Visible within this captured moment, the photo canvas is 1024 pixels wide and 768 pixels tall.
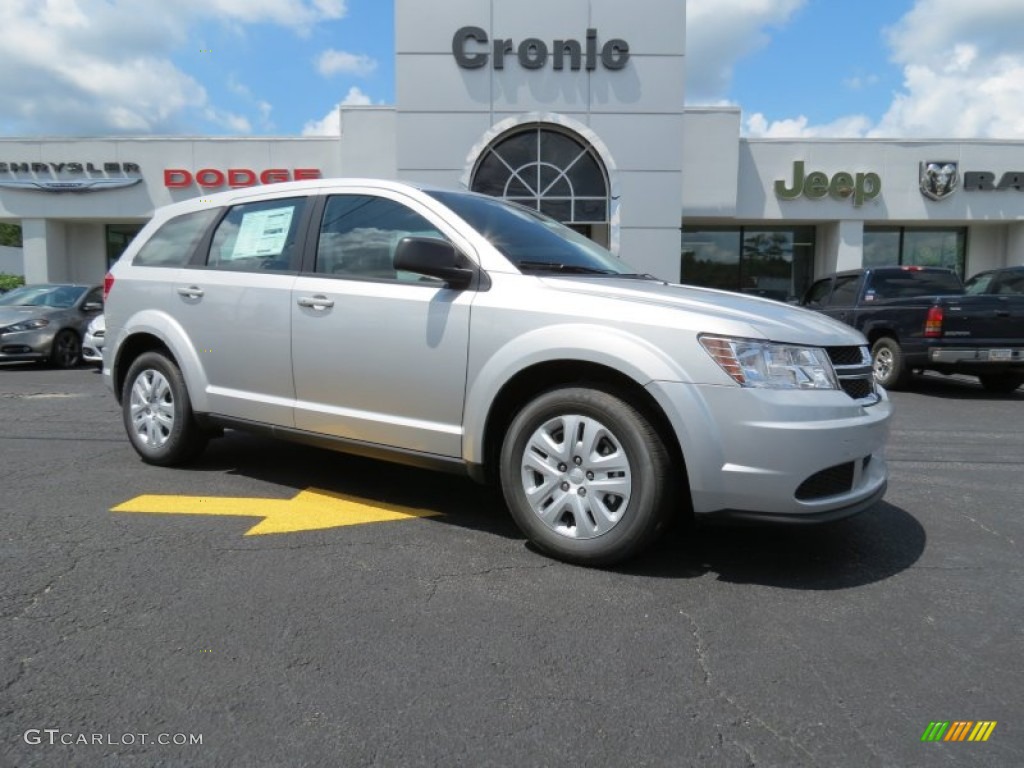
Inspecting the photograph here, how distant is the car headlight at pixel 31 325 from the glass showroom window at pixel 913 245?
22.2 metres

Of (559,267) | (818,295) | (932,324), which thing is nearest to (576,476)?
(559,267)

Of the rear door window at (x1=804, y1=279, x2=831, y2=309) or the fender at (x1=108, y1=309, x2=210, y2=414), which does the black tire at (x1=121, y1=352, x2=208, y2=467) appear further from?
the rear door window at (x1=804, y1=279, x2=831, y2=309)

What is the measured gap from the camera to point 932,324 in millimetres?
9422

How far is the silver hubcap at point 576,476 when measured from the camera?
10.5 ft

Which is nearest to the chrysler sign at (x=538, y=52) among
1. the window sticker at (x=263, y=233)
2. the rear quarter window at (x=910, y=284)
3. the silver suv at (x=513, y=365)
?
the rear quarter window at (x=910, y=284)

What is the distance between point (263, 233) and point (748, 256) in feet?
69.5

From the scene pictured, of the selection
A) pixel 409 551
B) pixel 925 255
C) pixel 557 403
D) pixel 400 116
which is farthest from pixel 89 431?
pixel 925 255

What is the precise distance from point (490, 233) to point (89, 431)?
4.64 metres

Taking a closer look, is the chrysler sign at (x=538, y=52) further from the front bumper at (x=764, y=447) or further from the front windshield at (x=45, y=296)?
the front bumper at (x=764, y=447)

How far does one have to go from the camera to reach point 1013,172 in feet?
71.5

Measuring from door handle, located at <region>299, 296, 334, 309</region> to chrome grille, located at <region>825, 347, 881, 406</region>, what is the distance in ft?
8.36

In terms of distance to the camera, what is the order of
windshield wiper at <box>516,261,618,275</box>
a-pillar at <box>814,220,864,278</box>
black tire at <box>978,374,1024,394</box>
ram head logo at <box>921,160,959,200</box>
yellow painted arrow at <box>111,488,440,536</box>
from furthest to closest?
a-pillar at <box>814,220,864,278</box> < ram head logo at <box>921,160,959,200</box> < black tire at <box>978,374,1024,394</box> < yellow painted arrow at <box>111,488,440,536</box> < windshield wiper at <box>516,261,618,275</box>

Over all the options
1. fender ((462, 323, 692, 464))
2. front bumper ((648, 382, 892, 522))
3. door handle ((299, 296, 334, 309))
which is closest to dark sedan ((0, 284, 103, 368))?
door handle ((299, 296, 334, 309))

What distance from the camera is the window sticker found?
445cm
